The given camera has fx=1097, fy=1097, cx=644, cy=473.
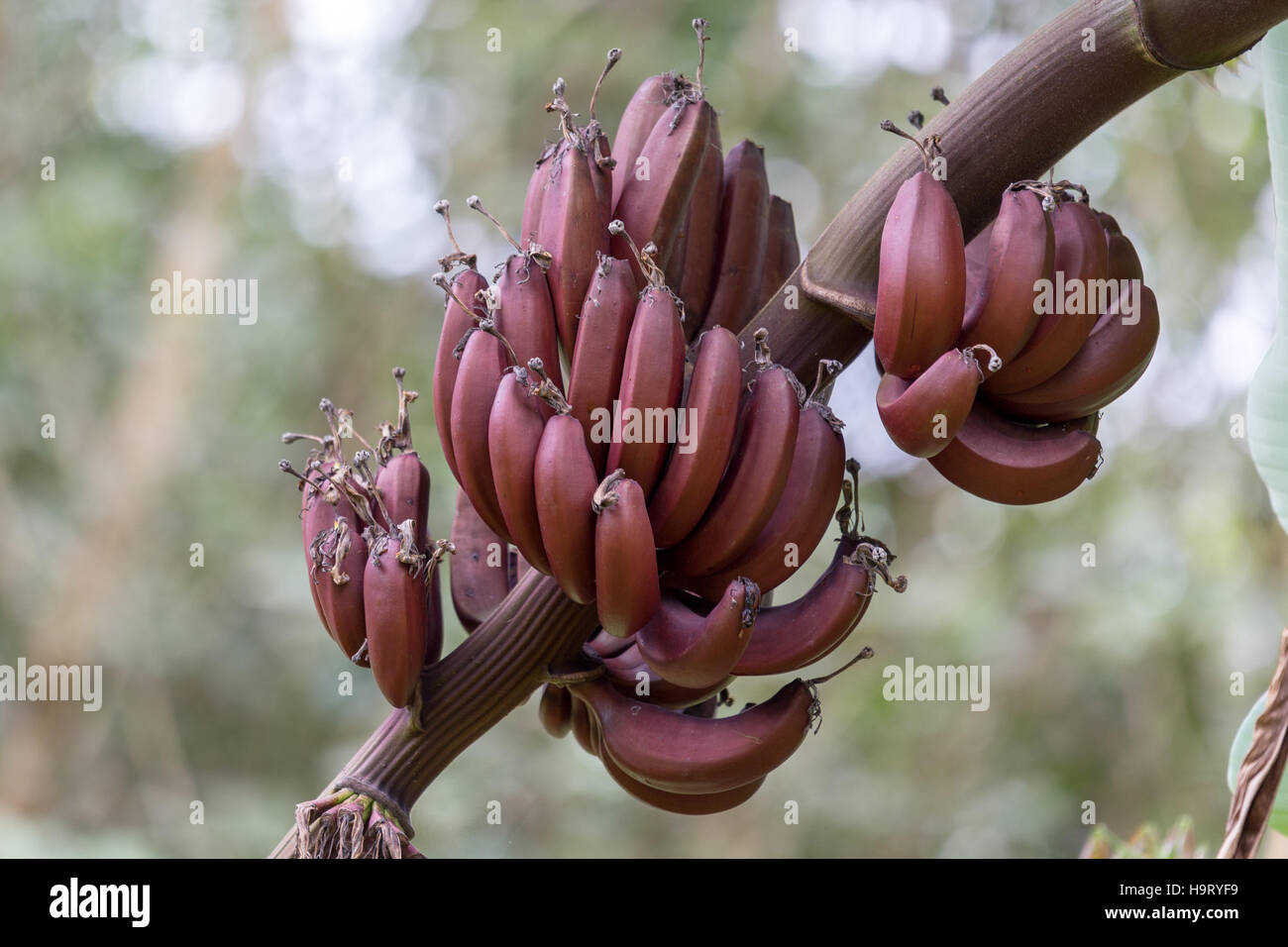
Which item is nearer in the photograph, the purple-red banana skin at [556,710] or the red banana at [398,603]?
the red banana at [398,603]

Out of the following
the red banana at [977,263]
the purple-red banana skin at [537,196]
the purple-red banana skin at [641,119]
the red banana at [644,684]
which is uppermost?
the purple-red banana skin at [641,119]

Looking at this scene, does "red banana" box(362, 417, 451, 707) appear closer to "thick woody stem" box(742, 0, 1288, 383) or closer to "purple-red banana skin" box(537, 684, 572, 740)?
"purple-red banana skin" box(537, 684, 572, 740)

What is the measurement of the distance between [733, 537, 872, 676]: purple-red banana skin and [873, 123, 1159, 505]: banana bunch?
16 centimetres

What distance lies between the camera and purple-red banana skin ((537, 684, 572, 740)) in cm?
157

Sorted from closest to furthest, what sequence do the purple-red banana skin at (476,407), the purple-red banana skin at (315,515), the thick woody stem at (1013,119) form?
the thick woody stem at (1013,119), the purple-red banana skin at (476,407), the purple-red banana skin at (315,515)

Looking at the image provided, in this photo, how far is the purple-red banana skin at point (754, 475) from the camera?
1.16 metres

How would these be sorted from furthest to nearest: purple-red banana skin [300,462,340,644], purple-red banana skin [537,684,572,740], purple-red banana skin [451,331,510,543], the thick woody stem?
purple-red banana skin [537,684,572,740] < purple-red banana skin [300,462,340,644] < purple-red banana skin [451,331,510,543] < the thick woody stem

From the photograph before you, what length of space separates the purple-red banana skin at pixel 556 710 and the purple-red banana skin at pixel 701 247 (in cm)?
54

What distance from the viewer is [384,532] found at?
1296 mm

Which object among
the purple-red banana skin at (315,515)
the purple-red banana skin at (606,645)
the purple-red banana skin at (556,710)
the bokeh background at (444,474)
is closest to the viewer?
the purple-red banana skin at (315,515)

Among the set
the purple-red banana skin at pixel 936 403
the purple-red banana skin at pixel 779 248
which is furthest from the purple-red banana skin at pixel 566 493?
the purple-red banana skin at pixel 779 248
